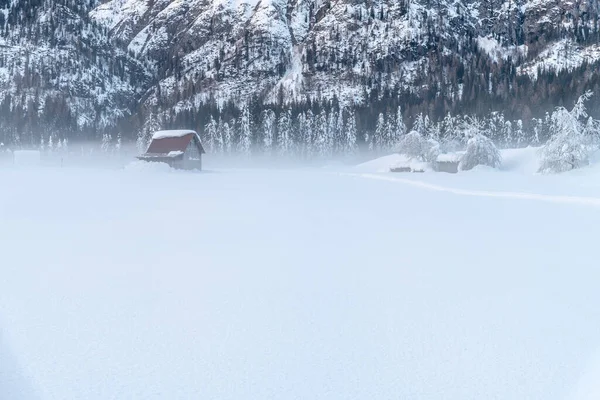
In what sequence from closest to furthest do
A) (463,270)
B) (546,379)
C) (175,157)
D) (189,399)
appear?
(189,399), (546,379), (463,270), (175,157)

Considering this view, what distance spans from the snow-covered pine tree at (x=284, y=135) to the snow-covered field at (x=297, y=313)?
95.7 metres

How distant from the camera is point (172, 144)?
63719mm

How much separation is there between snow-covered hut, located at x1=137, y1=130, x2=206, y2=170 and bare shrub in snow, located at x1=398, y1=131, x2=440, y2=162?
2882 centimetres

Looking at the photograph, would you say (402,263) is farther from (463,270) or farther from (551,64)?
(551,64)

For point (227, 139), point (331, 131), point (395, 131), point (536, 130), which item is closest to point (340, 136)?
point (331, 131)

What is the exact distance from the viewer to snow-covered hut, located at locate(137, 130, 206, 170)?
6194 cm

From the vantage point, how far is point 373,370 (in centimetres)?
481

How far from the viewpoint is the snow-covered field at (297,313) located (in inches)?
180

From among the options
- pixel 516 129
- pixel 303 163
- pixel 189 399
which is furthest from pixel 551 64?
pixel 189 399

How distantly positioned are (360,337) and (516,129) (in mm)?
104916

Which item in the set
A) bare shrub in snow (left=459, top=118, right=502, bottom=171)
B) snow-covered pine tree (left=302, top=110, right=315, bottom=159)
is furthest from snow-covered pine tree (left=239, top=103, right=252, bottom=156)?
bare shrub in snow (left=459, top=118, right=502, bottom=171)

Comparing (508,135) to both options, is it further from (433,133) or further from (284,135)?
(284,135)

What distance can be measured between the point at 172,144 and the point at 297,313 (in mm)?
60036

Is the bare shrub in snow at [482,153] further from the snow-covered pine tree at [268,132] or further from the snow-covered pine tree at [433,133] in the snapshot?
the snow-covered pine tree at [268,132]
